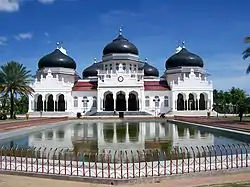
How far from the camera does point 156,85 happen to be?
217 feet

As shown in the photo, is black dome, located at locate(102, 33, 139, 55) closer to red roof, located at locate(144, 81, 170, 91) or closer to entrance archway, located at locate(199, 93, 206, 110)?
red roof, located at locate(144, 81, 170, 91)

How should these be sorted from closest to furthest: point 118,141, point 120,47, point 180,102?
point 118,141
point 180,102
point 120,47

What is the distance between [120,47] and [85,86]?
32.9 ft

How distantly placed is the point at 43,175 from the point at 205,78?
59240mm

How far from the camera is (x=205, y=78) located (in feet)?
217

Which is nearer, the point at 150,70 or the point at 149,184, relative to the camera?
the point at 149,184

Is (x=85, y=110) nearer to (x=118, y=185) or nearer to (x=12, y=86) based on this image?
(x=12, y=86)

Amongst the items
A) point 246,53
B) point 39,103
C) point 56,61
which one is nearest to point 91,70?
point 56,61

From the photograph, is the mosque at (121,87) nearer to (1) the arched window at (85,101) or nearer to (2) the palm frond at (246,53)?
(1) the arched window at (85,101)

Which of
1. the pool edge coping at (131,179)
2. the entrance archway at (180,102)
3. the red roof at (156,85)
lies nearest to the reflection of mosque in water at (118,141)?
the pool edge coping at (131,179)

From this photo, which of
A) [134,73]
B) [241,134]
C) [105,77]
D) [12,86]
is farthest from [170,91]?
[241,134]

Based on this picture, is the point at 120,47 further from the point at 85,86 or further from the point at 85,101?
the point at 85,101

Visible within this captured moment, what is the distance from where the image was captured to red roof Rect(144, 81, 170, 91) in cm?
6456

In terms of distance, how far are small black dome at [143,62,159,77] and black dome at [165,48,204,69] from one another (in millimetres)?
10154
